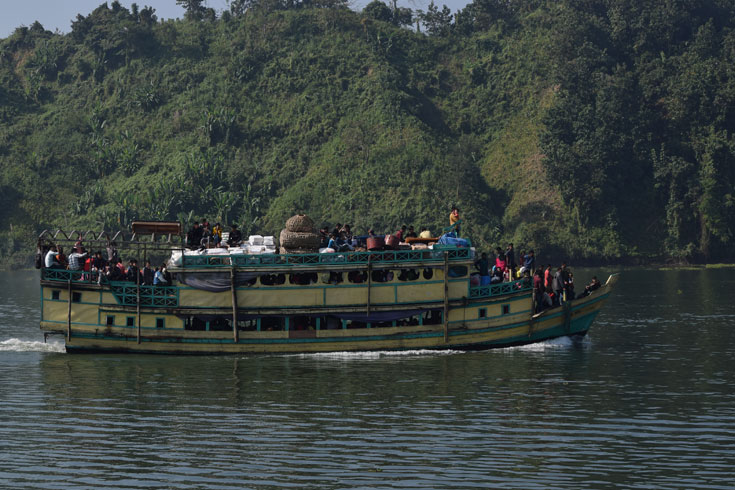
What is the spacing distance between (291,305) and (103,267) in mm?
7580

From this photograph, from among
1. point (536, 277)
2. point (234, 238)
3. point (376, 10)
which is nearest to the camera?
point (536, 277)

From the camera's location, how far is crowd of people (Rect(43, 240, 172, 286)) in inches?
1527

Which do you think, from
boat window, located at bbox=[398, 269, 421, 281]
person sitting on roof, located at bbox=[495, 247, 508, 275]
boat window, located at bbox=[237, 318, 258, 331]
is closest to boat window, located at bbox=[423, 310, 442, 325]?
boat window, located at bbox=[398, 269, 421, 281]

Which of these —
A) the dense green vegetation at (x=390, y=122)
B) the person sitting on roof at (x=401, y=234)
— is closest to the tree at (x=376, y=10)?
the dense green vegetation at (x=390, y=122)

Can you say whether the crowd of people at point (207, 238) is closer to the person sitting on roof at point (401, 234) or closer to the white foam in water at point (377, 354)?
the white foam in water at point (377, 354)

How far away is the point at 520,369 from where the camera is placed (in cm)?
3553

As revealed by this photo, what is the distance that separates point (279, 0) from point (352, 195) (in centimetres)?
5023

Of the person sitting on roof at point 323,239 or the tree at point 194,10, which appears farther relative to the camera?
the tree at point 194,10

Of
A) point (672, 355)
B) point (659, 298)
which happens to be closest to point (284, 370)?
point (672, 355)

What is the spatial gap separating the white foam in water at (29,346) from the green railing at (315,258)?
788 cm

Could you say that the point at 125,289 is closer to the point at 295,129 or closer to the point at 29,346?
the point at 29,346

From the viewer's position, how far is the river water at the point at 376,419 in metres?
22.5

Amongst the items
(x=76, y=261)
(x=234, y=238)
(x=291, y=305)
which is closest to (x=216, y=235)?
(x=234, y=238)

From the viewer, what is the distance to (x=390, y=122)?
12169 cm
